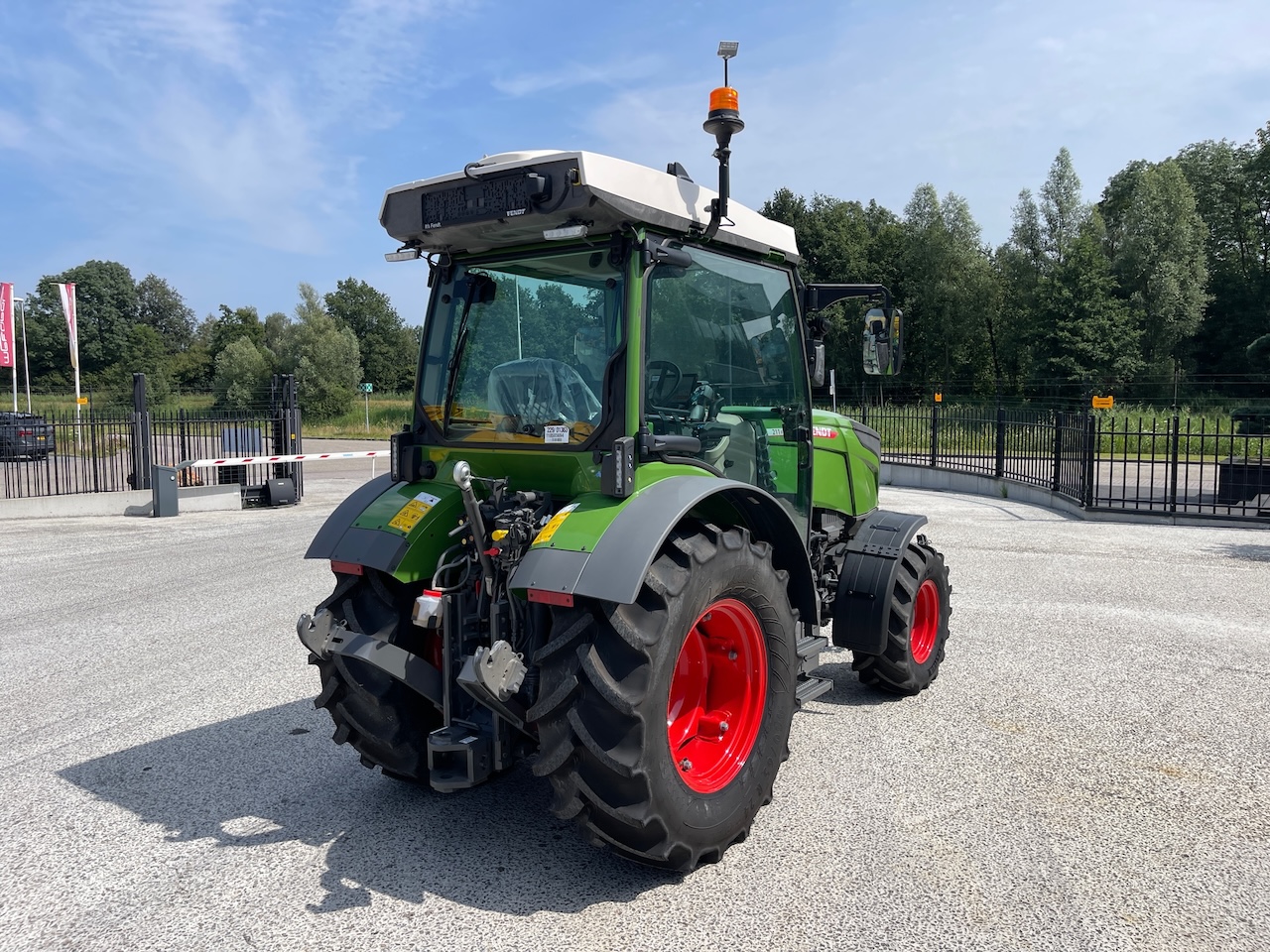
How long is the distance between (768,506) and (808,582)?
0.56m

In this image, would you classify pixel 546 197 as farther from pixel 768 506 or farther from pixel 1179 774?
pixel 1179 774

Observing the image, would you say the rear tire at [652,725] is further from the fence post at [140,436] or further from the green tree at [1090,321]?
the green tree at [1090,321]

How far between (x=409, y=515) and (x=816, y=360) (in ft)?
7.60

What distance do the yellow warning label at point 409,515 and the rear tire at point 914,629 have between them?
261 cm

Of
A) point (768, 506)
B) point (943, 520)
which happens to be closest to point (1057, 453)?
point (943, 520)

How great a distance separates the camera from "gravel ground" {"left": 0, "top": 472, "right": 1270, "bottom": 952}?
9.50 feet

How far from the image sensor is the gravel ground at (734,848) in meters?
2.89

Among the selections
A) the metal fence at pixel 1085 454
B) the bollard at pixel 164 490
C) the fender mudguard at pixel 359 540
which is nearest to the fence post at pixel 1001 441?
the metal fence at pixel 1085 454

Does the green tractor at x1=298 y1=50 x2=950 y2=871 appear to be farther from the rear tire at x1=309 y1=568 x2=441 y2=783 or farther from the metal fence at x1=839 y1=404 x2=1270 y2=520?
the metal fence at x1=839 y1=404 x2=1270 y2=520

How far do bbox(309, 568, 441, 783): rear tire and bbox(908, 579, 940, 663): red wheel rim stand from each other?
3.06 meters

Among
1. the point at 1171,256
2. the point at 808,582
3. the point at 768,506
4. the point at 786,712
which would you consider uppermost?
the point at 1171,256

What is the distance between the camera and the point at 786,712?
11.7ft

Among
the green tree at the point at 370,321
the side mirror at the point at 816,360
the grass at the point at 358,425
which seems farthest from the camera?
the green tree at the point at 370,321

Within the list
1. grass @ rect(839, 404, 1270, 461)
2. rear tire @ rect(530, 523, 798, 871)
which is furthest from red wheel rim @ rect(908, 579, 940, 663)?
grass @ rect(839, 404, 1270, 461)
